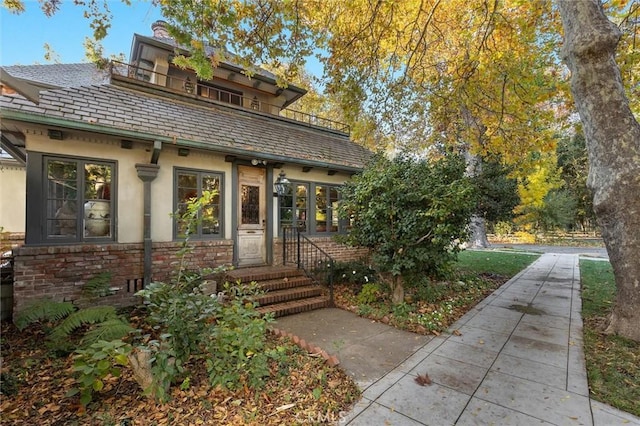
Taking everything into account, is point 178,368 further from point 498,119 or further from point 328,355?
point 498,119

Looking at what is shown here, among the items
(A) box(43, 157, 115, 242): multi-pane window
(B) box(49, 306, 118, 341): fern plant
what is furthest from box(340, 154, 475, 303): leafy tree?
(A) box(43, 157, 115, 242): multi-pane window

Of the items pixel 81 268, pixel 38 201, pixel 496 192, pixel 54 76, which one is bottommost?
pixel 81 268

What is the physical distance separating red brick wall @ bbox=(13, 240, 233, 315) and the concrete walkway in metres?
2.81

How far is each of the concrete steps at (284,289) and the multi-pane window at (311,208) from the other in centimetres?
140

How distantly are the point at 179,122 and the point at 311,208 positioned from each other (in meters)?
3.87

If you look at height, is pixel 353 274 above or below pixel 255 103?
below

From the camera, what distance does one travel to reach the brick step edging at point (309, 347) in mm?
3369

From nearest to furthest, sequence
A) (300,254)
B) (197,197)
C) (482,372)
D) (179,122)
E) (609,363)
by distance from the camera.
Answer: (482,372) < (609,363) < (179,122) < (197,197) < (300,254)

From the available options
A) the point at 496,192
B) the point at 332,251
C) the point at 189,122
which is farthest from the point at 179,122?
the point at 496,192

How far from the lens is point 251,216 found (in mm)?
7301

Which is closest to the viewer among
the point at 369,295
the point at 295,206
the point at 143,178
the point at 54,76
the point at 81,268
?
the point at 81,268

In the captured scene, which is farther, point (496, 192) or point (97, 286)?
point (496, 192)

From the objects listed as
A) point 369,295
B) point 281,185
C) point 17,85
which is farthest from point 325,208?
point 17,85

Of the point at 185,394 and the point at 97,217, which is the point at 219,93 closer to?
the point at 97,217
